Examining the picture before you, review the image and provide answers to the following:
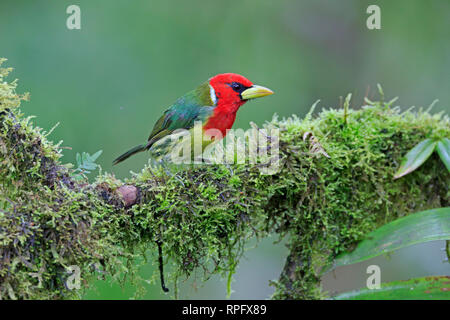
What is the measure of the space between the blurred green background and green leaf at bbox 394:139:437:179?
1758mm

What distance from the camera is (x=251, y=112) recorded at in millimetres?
4363

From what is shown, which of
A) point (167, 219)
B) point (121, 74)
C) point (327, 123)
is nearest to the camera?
point (167, 219)

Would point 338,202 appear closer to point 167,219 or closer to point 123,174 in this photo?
point 167,219

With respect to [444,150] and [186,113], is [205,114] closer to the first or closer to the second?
[186,113]

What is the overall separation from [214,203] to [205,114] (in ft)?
2.00

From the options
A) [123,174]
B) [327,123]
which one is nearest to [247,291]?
[123,174]

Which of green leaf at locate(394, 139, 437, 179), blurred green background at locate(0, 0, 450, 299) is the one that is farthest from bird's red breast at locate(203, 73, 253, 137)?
blurred green background at locate(0, 0, 450, 299)

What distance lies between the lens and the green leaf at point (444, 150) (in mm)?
1976

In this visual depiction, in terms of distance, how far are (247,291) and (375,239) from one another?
228 cm

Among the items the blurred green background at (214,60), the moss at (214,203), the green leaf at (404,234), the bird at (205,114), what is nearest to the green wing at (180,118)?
the bird at (205,114)

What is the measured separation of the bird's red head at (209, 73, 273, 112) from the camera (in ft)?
7.04

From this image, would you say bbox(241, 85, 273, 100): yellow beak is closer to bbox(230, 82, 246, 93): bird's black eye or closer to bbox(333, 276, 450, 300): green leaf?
bbox(230, 82, 246, 93): bird's black eye

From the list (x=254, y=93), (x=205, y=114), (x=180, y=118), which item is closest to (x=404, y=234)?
(x=254, y=93)

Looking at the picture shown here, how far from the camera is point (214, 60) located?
171 inches
